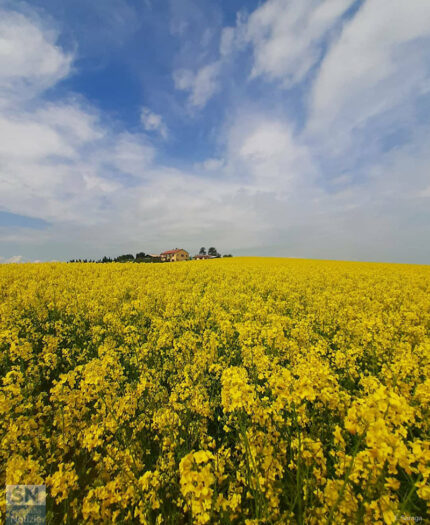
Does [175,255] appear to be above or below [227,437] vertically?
above

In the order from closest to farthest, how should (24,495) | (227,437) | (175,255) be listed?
(24,495) → (227,437) → (175,255)

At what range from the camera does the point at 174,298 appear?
877cm

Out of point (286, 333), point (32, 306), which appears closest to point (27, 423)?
point (286, 333)

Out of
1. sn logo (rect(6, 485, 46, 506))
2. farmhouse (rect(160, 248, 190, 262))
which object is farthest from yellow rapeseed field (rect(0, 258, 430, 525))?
farmhouse (rect(160, 248, 190, 262))

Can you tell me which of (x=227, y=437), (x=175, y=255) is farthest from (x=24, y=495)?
(x=175, y=255)

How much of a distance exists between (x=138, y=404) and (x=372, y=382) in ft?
Result: 11.1

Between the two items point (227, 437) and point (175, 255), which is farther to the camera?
point (175, 255)

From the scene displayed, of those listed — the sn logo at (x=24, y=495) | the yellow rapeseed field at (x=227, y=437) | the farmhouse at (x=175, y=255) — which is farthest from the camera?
the farmhouse at (x=175, y=255)

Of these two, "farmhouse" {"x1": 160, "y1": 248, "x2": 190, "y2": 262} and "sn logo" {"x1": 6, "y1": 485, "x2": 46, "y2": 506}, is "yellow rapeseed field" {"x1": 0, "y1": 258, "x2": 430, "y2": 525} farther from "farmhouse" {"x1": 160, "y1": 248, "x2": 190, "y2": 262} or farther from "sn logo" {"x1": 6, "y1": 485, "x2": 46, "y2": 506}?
"farmhouse" {"x1": 160, "y1": 248, "x2": 190, "y2": 262}

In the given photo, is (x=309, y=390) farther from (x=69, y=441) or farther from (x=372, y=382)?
(x=69, y=441)

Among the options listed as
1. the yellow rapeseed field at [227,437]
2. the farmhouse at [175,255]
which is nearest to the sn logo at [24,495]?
the yellow rapeseed field at [227,437]

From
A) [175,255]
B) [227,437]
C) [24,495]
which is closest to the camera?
[24,495]

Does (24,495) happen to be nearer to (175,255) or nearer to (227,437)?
(227,437)

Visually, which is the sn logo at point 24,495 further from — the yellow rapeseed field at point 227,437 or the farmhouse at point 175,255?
the farmhouse at point 175,255
